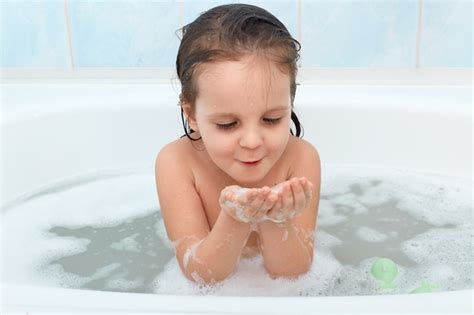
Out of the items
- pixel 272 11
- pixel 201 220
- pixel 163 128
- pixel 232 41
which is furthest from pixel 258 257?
pixel 272 11

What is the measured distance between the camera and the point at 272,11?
67.0 inches

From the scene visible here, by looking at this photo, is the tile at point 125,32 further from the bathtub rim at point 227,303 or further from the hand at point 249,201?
the bathtub rim at point 227,303

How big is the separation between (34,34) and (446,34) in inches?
43.6

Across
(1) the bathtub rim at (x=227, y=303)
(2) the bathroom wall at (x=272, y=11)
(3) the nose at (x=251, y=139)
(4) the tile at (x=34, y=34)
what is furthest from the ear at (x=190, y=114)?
(4) the tile at (x=34, y=34)

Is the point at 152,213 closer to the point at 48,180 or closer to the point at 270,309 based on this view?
the point at 48,180

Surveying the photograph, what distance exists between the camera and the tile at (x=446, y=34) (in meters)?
1.69

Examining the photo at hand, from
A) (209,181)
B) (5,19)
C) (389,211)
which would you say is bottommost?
(389,211)

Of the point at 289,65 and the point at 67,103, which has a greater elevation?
the point at 289,65

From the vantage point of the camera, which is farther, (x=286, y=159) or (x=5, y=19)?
(x=5, y=19)

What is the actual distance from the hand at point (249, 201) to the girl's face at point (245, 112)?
4.5 inches

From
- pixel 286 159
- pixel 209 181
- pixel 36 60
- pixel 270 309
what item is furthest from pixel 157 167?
pixel 36 60

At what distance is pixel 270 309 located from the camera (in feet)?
2.44

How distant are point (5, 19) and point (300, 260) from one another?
116cm

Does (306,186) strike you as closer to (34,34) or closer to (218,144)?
(218,144)
